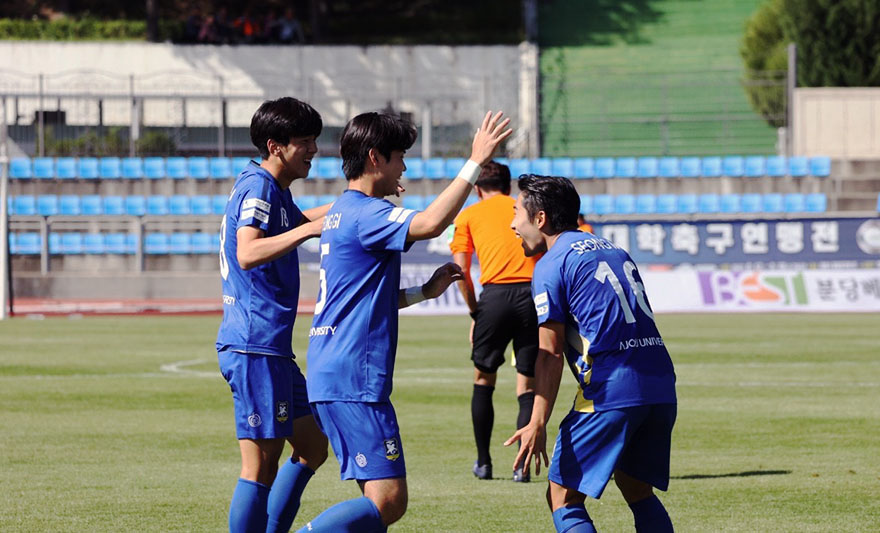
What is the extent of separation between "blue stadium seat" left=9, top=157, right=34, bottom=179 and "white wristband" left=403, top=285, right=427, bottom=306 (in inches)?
1291

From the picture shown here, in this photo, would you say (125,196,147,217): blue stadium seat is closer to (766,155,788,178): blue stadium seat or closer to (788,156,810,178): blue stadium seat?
(766,155,788,178): blue stadium seat

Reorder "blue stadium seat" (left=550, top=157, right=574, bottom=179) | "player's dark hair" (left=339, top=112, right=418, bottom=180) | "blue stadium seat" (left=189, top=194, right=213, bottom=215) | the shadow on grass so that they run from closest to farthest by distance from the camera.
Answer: "player's dark hair" (left=339, top=112, right=418, bottom=180) < the shadow on grass < "blue stadium seat" (left=189, top=194, right=213, bottom=215) < "blue stadium seat" (left=550, top=157, right=574, bottom=179)

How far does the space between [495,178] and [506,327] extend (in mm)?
1085

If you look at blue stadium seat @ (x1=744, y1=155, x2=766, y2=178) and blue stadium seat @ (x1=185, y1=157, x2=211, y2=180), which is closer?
blue stadium seat @ (x1=744, y1=155, x2=766, y2=178)

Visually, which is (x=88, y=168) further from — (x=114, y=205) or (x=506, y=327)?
(x=506, y=327)

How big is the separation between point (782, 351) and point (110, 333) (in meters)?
11.3

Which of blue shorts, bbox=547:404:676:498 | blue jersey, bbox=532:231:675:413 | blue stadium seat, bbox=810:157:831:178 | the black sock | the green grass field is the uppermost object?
blue stadium seat, bbox=810:157:831:178

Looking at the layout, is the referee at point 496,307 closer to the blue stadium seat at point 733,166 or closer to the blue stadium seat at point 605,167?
the blue stadium seat at point 605,167

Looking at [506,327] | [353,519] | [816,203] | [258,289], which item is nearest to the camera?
[353,519]

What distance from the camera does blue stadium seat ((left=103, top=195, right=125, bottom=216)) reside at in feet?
116

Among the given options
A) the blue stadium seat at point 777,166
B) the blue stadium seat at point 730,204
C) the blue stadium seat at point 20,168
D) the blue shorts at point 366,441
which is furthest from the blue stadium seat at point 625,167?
the blue shorts at point 366,441

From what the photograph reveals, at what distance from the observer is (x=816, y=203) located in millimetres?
34031

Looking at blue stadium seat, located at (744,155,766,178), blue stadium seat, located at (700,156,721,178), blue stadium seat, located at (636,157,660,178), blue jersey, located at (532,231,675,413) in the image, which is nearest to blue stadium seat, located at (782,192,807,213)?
blue stadium seat, located at (744,155,766,178)

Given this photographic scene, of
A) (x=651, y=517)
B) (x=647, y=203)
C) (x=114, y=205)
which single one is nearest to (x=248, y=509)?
(x=651, y=517)
